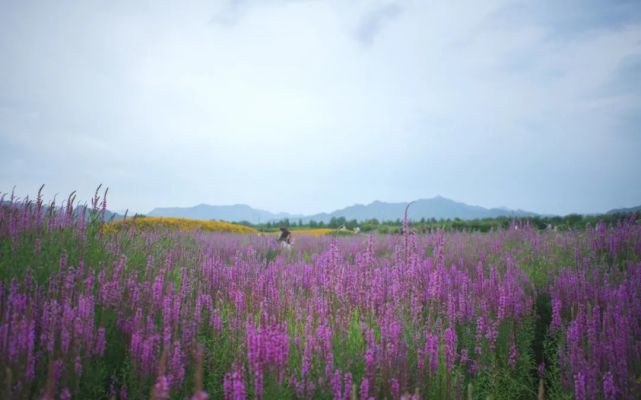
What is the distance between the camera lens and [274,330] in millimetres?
2547

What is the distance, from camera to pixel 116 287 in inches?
119

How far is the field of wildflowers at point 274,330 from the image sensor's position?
237 centimetres

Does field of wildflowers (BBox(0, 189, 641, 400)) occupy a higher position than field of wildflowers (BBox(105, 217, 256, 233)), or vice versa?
field of wildflowers (BBox(105, 217, 256, 233))

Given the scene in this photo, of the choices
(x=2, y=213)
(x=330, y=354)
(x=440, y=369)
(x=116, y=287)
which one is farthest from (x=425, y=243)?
(x=2, y=213)

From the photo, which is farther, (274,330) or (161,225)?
(161,225)

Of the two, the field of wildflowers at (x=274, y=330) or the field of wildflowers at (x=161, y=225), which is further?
the field of wildflowers at (x=161, y=225)

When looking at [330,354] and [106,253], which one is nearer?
[330,354]

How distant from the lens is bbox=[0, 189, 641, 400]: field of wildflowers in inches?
93.1

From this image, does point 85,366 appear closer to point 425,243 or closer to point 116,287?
point 116,287

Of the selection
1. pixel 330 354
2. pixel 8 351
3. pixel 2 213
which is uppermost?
pixel 2 213

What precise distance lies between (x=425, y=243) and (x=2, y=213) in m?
6.57

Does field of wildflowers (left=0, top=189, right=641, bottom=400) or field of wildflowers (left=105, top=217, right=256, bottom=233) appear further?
field of wildflowers (left=105, top=217, right=256, bottom=233)

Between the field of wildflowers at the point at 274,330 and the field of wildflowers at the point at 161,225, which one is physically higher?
the field of wildflowers at the point at 161,225

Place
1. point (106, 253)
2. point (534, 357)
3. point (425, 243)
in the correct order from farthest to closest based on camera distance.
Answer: point (425, 243), point (534, 357), point (106, 253)
